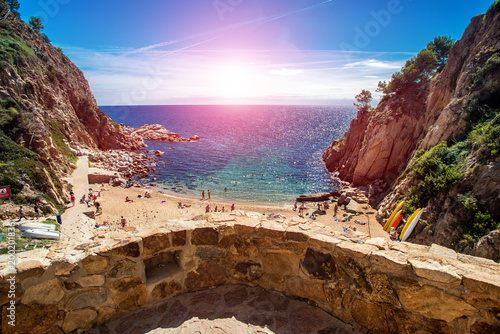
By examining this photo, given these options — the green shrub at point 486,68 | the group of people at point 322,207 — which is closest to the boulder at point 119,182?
the group of people at point 322,207

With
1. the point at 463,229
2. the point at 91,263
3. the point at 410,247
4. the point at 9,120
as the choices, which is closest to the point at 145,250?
the point at 91,263

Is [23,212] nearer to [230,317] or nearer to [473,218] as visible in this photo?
[230,317]

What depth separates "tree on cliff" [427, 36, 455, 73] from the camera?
111ft

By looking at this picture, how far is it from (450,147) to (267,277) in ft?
69.2

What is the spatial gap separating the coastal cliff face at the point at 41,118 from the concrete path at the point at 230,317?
71.1 feet

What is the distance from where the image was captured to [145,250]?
4.14 m

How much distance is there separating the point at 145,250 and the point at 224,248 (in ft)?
4.38

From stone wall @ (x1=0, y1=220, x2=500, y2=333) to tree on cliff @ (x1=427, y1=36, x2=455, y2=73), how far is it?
3968cm

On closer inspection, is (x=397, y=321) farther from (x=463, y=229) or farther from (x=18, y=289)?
(x=463, y=229)

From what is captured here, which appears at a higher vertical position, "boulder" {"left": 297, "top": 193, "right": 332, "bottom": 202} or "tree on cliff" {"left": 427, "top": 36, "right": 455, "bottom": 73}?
"tree on cliff" {"left": 427, "top": 36, "right": 455, "bottom": 73}

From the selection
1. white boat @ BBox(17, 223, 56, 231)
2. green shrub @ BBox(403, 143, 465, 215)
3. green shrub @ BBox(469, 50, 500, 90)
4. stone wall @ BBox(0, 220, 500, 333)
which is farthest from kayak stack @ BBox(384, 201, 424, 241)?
white boat @ BBox(17, 223, 56, 231)

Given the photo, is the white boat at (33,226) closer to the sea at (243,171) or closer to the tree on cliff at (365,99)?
the sea at (243,171)

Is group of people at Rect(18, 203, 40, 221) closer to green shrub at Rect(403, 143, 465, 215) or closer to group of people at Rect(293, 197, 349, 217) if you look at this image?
group of people at Rect(293, 197, 349, 217)

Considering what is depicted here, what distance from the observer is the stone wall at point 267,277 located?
3.21m
